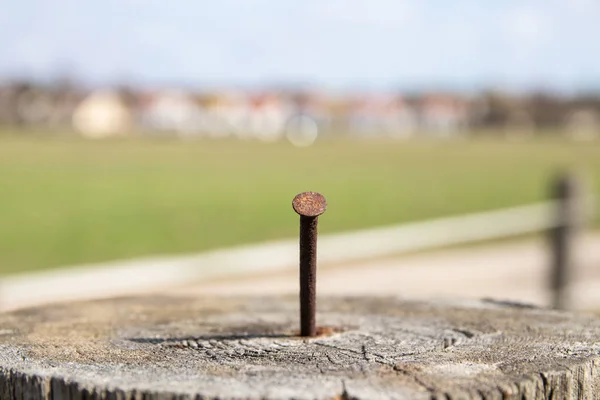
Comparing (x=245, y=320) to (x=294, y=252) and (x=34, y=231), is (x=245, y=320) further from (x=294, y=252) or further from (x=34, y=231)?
(x=34, y=231)

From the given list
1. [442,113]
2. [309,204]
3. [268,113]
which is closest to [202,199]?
[309,204]

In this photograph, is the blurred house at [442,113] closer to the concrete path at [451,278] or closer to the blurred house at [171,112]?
the blurred house at [171,112]

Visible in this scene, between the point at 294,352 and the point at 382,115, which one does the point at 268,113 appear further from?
the point at 294,352

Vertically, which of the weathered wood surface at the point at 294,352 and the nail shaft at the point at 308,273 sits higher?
the nail shaft at the point at 308,273

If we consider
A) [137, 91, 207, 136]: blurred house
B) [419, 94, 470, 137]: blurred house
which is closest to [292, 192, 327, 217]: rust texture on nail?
[137, 91, 207, 136]: blurred house

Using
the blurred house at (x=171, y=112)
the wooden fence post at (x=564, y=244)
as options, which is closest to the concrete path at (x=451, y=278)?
the wooden fence post at (x=564, y=244)

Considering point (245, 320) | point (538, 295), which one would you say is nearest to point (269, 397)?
point (245, 320)
